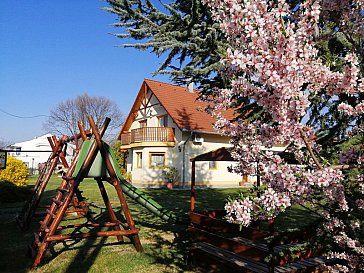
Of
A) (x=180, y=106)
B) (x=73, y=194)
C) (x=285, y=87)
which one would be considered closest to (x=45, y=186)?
(x=73, y=194)

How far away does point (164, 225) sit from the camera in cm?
855

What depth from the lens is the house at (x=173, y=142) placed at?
21.4 meters

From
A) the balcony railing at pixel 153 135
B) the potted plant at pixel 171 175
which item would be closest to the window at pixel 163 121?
the balcony railing at pixel 153 135

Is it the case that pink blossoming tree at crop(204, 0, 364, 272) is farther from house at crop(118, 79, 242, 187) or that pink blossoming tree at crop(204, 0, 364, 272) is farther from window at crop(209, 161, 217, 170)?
window at crop(209, 161, 217, 170)

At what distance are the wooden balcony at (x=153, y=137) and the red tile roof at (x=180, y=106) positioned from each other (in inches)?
50.6

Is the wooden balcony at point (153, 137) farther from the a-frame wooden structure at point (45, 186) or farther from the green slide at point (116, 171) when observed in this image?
the green slide at point (116, 171)

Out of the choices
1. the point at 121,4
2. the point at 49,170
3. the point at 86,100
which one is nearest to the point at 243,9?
the point at 121,4

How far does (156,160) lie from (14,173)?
379 inches

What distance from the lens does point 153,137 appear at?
2245 cm

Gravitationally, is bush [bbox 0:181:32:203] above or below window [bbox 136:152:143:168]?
below

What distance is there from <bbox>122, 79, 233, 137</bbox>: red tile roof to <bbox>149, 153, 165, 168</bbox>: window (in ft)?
9.73

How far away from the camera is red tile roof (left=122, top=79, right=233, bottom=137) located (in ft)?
71.2

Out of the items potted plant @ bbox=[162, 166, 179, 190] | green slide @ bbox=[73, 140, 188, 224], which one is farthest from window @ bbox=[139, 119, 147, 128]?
green slide @ bbox=[73, 140, 188, 224]

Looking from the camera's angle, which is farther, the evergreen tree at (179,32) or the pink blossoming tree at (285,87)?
the evergreen tree at (179,32)
